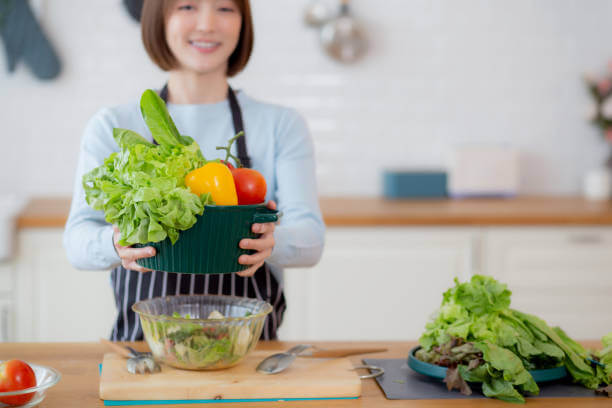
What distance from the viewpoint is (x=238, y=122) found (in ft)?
5.52

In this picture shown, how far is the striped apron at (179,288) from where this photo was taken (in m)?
1.56

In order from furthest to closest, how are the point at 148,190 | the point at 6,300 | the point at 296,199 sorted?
the point at 6,300, the point at 296,199, the point at 148,190

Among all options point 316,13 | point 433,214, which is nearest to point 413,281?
point 433,214

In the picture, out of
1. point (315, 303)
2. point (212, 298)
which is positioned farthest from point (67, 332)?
point (212, 298)

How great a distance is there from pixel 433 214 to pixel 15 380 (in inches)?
74.8

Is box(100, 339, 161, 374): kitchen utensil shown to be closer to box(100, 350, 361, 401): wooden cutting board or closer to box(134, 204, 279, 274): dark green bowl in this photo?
box(100, 350, 361, 401): wooden cutting board

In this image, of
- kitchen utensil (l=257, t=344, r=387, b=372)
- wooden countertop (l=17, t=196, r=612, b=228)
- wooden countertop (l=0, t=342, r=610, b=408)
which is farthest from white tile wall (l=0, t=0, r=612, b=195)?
kitchen utensil (l=257, t=344, r=387, b=372)

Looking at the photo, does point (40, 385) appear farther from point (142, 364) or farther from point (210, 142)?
point (210, 142)

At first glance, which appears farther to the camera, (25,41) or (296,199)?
(25,41)

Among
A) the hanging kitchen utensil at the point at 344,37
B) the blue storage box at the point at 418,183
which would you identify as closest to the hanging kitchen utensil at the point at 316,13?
the hanging kitchen utensil at the point at 344,37

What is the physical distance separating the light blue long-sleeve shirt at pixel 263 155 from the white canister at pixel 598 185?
2005mm

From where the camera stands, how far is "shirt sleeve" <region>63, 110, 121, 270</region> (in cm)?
142

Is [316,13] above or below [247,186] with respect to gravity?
above

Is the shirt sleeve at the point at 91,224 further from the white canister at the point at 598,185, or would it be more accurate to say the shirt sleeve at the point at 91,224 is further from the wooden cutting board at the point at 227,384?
the white canister at the point at 598,185
